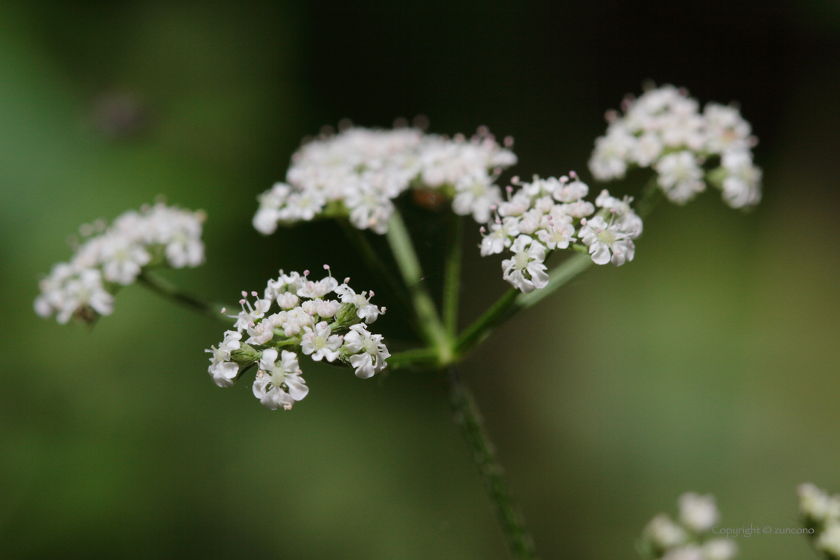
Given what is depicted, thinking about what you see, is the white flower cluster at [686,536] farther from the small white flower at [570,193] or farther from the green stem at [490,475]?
the small white flower at [570,193]

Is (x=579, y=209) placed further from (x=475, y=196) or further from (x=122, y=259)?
(x=122, y=259)

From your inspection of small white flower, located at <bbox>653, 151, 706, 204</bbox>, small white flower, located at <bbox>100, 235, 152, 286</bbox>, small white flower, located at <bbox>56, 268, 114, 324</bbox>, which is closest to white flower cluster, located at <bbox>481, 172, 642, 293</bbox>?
small white flower, located at <bbox>653, 151, 706, 204</bbox>

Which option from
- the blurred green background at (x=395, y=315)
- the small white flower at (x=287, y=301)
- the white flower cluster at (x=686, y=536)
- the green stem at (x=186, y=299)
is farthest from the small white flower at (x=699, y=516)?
the blurred green background at (x=395, y=315)

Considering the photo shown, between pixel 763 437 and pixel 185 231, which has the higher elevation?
pixel 185 231

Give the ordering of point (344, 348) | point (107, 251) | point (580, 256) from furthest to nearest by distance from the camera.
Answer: point (107, 251) → point (580, 256) → point (344, 348)

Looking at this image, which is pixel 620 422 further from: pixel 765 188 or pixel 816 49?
pixel 816 49

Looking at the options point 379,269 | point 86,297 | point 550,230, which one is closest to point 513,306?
point 550,230

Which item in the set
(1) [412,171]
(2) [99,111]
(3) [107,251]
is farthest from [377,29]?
(3) [107,251]
